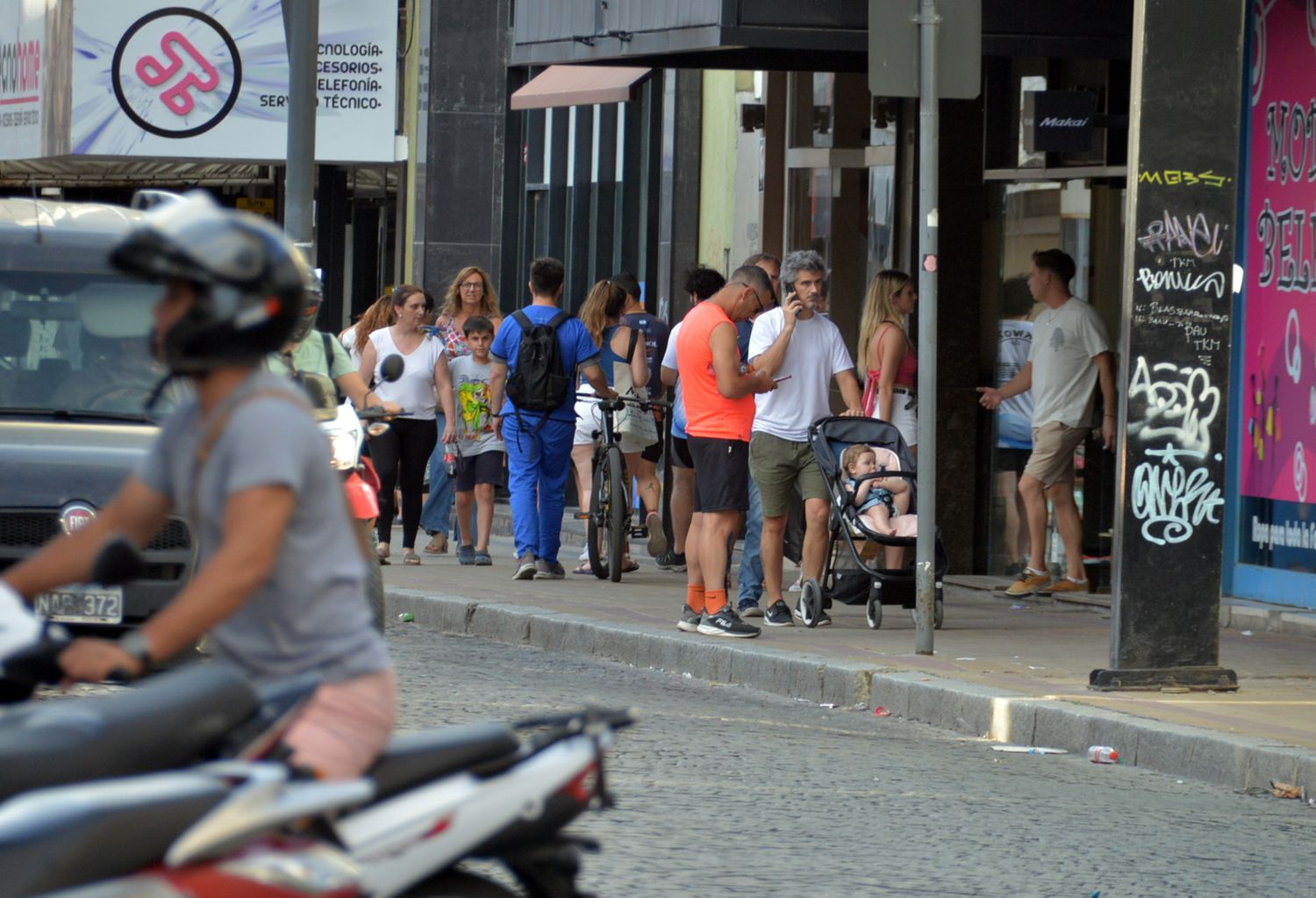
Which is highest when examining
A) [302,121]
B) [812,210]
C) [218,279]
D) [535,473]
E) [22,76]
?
[22,76]

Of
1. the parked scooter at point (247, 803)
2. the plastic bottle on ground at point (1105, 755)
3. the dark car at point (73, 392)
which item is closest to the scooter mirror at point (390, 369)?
the dark car at point (73, 392)

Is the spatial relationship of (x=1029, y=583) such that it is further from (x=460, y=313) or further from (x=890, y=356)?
(x=460, y=313)

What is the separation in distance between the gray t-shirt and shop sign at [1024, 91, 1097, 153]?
415 inches

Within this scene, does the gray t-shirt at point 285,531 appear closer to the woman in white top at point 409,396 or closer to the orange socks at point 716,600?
the orange socks at point 716,600

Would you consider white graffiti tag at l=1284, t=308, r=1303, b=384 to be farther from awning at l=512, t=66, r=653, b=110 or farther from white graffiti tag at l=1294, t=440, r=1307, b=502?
awning at l=512, t=66, r=653, b=110

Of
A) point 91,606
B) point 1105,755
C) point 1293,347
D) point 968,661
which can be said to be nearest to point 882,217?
point 1293,347

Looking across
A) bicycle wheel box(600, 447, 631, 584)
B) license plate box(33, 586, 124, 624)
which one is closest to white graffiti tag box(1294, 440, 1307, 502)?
bicycle wheel box(600, 447, 631, 584)

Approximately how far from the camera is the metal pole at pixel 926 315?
10727mm

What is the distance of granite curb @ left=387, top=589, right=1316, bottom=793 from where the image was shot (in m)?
8.55

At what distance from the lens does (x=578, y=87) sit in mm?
19781

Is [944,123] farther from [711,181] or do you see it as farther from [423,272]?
[423,272]

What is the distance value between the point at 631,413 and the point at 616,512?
755 mm

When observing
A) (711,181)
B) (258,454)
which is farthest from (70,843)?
(711,181)

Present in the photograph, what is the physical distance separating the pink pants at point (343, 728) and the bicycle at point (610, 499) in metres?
10.6
